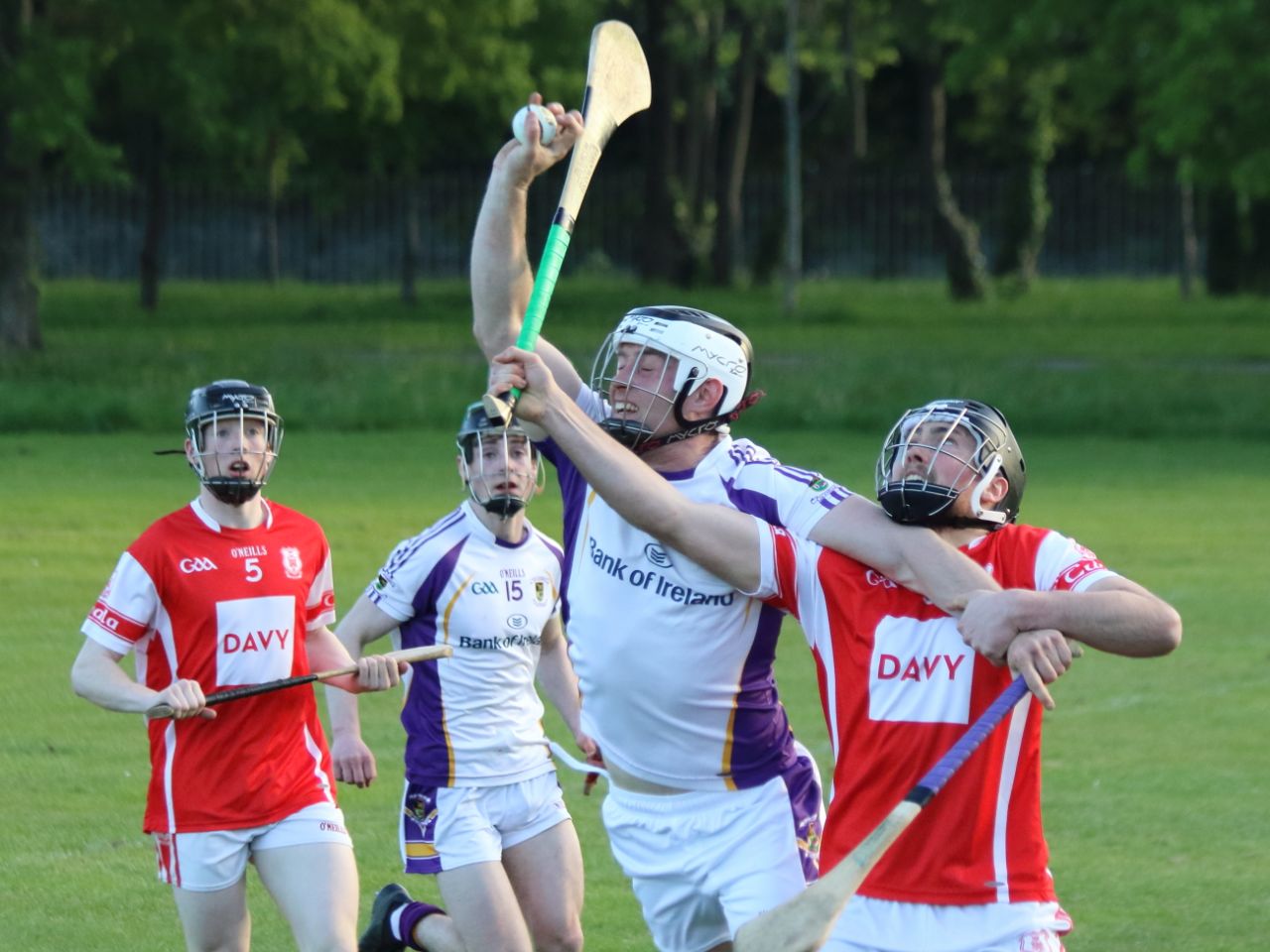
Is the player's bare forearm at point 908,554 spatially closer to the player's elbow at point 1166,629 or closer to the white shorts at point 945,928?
the player's elbow at point 1166,629

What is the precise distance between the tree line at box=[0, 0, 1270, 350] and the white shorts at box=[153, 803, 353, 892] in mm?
20207

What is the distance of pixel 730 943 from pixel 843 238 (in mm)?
55726

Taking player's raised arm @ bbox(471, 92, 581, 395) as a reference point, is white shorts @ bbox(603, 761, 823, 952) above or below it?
below

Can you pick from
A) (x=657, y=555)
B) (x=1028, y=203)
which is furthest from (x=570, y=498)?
(x=1028, y=203)

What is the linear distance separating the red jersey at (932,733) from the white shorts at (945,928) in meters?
0.03

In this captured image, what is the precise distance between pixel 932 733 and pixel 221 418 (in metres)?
2.77

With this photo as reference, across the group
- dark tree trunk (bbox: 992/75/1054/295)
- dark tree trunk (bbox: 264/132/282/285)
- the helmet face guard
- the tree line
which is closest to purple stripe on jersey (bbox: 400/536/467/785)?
the helmet face guard

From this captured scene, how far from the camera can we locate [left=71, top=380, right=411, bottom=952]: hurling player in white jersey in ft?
Answer: 21.0

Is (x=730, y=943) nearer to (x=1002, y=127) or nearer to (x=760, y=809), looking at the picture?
(x=760, y=809)

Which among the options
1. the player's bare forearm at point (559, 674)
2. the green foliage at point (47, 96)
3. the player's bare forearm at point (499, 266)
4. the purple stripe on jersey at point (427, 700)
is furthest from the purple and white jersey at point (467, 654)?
the green foliage at point (47, 96)

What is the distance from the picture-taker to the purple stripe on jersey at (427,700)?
7.09 metres

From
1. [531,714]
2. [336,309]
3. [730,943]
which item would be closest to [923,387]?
[531,714]

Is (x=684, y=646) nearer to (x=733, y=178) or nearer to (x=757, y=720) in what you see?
(x=757, y=720)

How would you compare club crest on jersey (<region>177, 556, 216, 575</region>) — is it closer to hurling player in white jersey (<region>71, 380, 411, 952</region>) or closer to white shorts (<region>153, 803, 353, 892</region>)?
hurling player in white jersey (<region>71, 380, 411, 952</region>)
